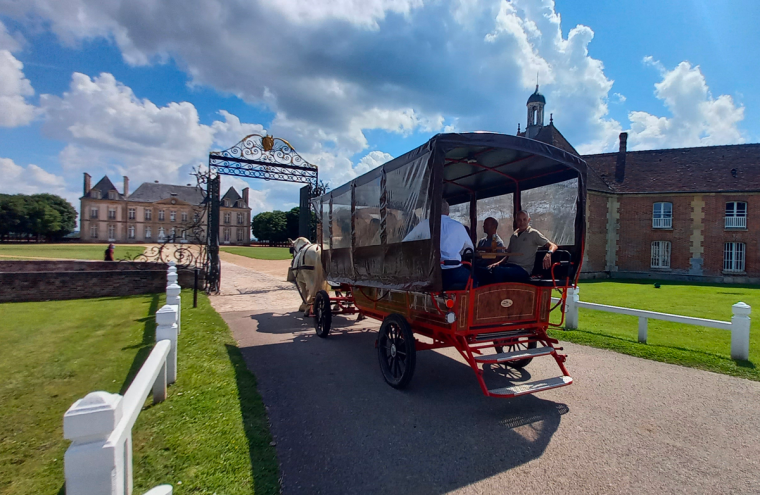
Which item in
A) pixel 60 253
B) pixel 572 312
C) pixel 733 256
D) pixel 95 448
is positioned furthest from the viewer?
pixel 60 253

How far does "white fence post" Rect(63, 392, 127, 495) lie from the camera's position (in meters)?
1.70

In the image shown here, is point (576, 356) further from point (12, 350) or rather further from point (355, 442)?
point (12, 350)

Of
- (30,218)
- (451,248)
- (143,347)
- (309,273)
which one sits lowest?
(143,347)

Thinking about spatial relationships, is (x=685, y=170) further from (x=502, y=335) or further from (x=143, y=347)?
(x=143, y=347)

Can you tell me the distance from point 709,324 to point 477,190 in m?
4.44

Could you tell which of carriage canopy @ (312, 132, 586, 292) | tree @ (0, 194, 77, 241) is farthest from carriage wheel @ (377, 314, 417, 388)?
tree @ (0, 194, 77, 241)

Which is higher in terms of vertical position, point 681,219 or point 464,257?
point 681,219

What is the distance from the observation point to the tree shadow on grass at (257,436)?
286 cm

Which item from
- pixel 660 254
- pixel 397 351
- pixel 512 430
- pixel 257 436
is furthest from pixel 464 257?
pixel 660 254

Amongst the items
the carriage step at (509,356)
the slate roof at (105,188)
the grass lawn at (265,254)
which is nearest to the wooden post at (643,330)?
the carriage step at (509,356)

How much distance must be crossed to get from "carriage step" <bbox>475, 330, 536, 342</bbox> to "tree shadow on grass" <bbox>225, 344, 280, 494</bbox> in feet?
8.28

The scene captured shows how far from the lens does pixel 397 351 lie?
4.91 metres

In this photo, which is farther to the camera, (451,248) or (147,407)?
(451,248)

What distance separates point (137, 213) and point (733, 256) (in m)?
89.5
